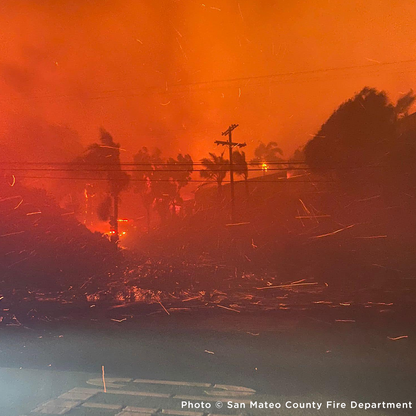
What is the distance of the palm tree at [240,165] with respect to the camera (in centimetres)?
194

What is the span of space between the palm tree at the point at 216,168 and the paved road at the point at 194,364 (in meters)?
1.00

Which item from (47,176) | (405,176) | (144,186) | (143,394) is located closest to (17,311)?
(47,176)

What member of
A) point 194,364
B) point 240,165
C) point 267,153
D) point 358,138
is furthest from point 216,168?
point 194,364

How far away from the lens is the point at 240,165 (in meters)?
1.94

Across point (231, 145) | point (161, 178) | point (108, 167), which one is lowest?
point (161, 178)

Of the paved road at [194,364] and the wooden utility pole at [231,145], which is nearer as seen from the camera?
the paved road at [194,364]

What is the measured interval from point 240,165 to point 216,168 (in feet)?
0.58

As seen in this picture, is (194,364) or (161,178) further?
(161,178)

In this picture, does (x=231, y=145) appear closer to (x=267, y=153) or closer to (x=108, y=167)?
(x=267, y=153)

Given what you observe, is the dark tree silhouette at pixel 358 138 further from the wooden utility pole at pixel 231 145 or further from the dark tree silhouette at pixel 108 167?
the dark tree silhouette at pixel 108 167

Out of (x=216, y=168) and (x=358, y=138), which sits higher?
(x=358, y=138)

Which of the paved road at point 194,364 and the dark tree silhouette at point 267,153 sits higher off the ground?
the dark tree silhouette at point 267,153

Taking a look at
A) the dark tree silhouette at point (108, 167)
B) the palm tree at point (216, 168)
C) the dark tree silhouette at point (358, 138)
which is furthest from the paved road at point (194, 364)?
the dark tree silhouette at point (358, 138)

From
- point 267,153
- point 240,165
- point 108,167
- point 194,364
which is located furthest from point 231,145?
point 194,364
